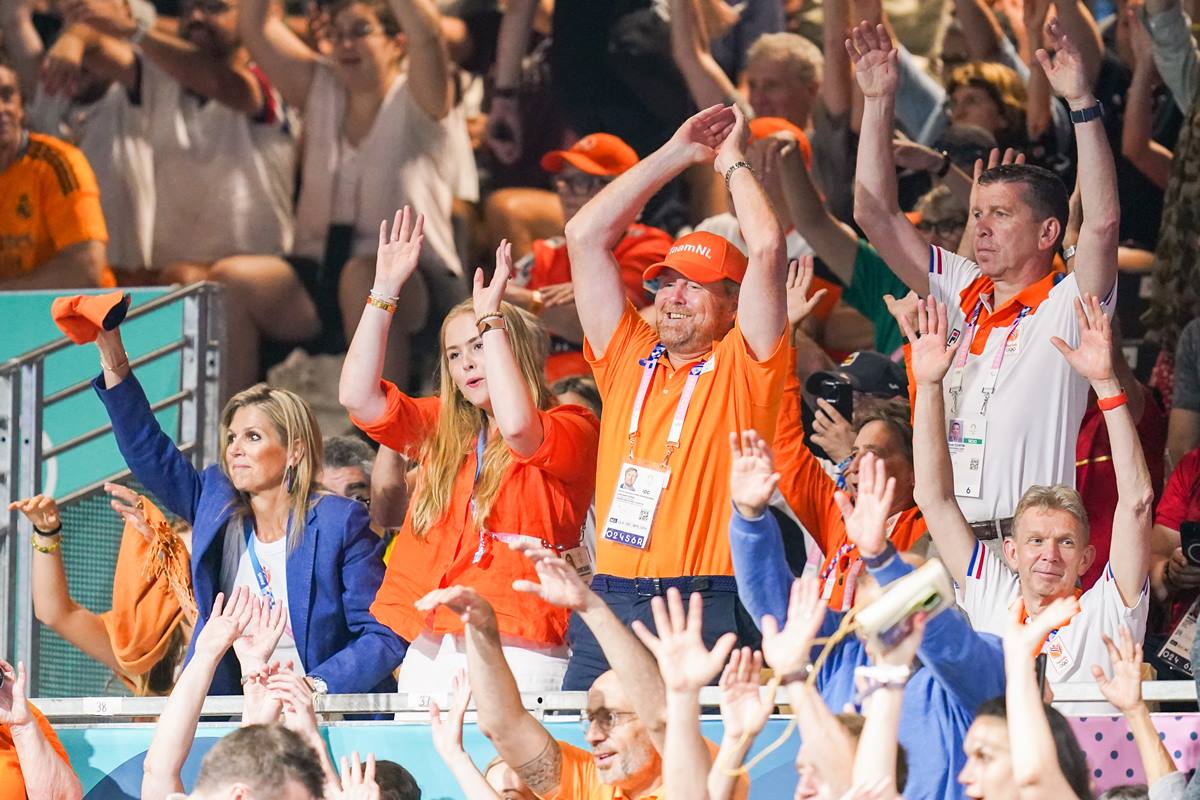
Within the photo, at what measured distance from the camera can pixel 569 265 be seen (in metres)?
6.61

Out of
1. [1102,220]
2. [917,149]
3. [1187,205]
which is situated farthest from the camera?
[1187,205]

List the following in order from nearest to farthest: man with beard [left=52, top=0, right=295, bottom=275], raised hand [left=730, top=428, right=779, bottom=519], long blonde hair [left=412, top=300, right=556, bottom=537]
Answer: raised hand [left=730, top=428, right=779, bottom=519] < long blonde hair [left=412, top=300, right=556, bottom=537] < man with beard [left=52, top=0, right=295, bottom=275]

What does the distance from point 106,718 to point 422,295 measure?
11.9 feet

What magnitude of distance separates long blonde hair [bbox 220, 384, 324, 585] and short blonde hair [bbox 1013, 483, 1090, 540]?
1739 mm

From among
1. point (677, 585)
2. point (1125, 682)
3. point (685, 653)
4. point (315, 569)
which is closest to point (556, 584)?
point (685, 653)

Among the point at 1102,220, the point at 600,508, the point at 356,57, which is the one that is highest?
the point at 356,57

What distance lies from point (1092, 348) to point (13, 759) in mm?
2610

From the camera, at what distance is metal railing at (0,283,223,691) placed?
19.1ft

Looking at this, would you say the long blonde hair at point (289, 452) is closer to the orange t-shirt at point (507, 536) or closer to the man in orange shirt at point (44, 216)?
the orange t-shirt at point (507, 536)

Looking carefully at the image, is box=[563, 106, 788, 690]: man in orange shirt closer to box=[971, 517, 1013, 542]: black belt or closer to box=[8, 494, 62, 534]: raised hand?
box=[971, 517, 1013, 542]: black belt

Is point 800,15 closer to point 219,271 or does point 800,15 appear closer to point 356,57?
point 356,57

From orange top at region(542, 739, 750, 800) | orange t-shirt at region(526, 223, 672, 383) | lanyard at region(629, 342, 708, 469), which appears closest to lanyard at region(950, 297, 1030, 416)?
lanyard at region(629, 342, 708, 469)

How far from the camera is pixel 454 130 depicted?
8.04 m

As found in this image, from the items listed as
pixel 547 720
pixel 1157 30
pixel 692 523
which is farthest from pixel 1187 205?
pixel 547 720
